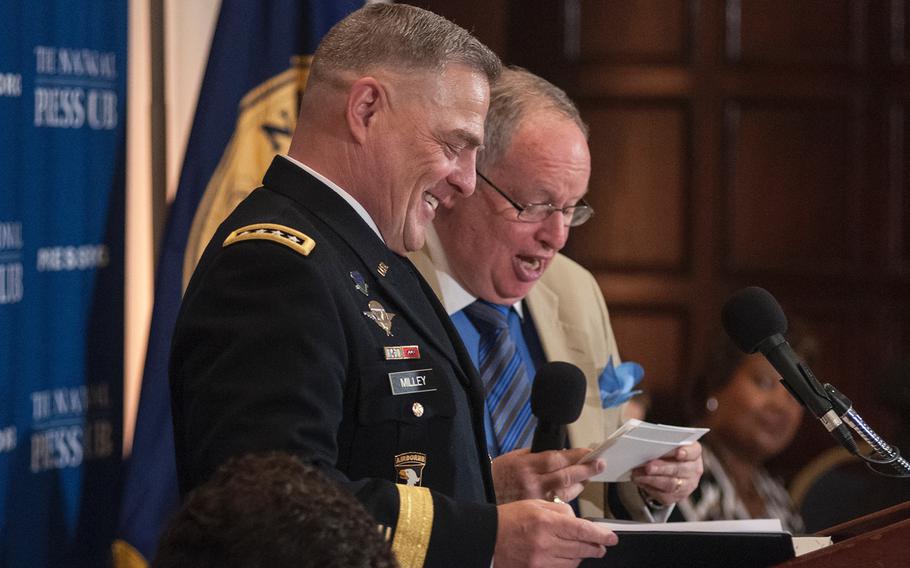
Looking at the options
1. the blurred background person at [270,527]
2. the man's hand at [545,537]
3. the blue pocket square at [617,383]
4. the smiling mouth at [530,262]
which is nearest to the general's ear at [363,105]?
the man's hand at [545,537]

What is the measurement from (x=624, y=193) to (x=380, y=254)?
3025 millimetres

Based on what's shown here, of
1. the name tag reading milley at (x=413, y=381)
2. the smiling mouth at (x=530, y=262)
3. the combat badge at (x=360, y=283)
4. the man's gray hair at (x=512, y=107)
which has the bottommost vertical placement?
the name tag reading milley at (x=413, y=381)

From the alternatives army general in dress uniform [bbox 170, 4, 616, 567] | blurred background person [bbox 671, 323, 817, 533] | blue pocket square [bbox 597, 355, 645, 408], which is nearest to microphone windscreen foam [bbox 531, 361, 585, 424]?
army general in dress uniform [bbox 170, 4, 616, 567]

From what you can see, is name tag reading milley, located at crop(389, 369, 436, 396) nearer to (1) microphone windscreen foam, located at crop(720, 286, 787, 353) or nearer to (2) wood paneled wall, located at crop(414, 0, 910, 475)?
(1) microphone windscreen foam, located at crop(720, 286, 787, 353)

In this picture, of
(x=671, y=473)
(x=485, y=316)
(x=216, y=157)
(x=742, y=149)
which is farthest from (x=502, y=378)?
(x=742, y=149)

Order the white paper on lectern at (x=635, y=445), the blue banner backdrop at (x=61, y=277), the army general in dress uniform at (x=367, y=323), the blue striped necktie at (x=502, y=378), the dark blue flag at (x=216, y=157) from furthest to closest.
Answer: the dark blue flag at (x=216, y=157) < the blue banner backdrop at (x=61, y=277) < the blue striped necktie at (x=502, y=378) < the white paper on lectern at (x=635, y=445) < the army general in dress uniform at (x=367, y=323)

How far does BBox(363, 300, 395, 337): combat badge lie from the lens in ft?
5.51

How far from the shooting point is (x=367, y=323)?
5.44ft

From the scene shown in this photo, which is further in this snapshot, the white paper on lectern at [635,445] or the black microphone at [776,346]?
the white paper on lectern at [635,445]

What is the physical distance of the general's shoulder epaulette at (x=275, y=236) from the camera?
1.60 meters

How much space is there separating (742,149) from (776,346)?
3.11 meters

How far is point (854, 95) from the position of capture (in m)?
4.70

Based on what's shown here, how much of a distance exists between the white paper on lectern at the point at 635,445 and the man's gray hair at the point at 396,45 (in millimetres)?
566

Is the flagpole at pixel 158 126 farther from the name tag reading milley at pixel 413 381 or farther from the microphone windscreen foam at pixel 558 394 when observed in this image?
→ the name tag reading milley at pixel 413 381
